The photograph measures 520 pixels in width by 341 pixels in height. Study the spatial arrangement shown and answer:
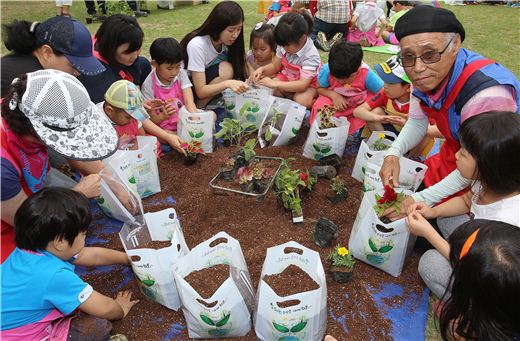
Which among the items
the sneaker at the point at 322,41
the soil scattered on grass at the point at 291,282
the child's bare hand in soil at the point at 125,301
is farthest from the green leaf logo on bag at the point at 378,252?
the sneaker at the point at 322,41

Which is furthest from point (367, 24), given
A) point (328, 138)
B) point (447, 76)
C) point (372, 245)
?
point (372, 245)

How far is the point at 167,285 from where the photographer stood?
6.95ft

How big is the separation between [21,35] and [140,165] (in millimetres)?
1140

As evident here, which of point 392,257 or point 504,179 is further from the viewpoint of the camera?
point 392,257

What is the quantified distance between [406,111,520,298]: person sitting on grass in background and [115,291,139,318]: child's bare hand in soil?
5.35 feet

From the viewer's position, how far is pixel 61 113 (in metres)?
1.89

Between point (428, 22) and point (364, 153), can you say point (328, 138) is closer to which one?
point (364, 153)

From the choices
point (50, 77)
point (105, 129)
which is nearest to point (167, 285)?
point (105, 129)

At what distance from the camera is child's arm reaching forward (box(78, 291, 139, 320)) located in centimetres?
185

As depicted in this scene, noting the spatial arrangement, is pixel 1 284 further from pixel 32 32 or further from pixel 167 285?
pixel 32 32

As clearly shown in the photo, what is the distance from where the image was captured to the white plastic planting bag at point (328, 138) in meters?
3.25

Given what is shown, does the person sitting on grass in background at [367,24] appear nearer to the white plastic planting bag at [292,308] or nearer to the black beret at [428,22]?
the black beret at [428,22]

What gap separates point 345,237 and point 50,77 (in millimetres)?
2015

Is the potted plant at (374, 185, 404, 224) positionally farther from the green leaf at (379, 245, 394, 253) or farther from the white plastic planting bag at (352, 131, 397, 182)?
the white plastic planting bag at (352, 131, 397, 182)
